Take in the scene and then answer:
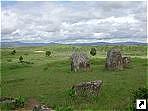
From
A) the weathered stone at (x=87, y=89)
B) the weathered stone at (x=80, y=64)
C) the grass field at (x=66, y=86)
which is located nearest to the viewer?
the grass field at (x=66, y=86)

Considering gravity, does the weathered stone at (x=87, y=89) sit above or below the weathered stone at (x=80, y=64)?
below

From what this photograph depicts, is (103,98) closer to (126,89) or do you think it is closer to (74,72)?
(126,89)

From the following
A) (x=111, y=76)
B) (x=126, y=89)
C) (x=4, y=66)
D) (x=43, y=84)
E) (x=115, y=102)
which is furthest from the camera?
(x=4, y=66)

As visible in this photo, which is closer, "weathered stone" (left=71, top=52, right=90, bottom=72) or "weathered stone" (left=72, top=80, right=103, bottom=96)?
"weathered stone" (left=72, top=80, right=103, bottom=96)

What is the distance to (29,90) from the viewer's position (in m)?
37.5

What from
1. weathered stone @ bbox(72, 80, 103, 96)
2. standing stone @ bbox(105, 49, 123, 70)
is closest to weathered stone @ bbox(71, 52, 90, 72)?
standing stone @ bbox(105, 49, 123, 70)

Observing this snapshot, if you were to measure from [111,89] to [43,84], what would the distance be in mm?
9546

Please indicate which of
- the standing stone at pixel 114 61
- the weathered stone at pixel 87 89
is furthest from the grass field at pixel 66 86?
the standing stone at pixel 114 61

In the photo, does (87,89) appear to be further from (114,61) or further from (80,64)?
(114,61)

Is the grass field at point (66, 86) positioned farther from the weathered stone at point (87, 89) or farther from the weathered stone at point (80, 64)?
the weathered stone at point (80, 64)

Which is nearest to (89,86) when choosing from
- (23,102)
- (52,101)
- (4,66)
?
(52,101)

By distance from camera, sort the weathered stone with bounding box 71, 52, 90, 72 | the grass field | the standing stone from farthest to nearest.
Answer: the standing stone
the weathered stone with bounding box 71, 52, 90, 72
the grass field

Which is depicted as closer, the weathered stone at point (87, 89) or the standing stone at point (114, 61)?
the weathered stone at point (87, 89)

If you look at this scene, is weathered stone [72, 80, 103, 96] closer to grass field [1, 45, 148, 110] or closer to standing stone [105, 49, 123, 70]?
grass field [1, 45, 148, 110]
